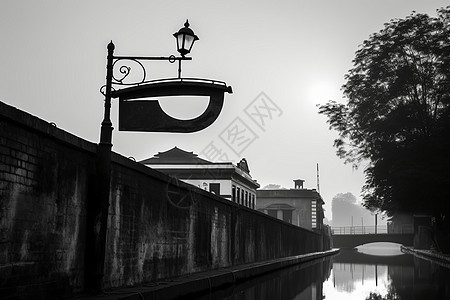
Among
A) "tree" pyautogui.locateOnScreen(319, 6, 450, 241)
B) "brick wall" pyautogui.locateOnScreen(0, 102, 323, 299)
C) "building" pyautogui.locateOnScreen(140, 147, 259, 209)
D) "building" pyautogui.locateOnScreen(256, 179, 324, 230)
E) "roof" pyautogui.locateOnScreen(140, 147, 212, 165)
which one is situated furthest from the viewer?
"building" pyautogui.locateOnScreen(256, 179, 324, 230)

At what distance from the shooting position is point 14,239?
22.9 ft

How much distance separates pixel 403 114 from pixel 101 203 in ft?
74.9

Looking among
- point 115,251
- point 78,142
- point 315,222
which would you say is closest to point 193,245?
point 115,251

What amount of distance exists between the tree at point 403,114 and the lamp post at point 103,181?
65.6 feet

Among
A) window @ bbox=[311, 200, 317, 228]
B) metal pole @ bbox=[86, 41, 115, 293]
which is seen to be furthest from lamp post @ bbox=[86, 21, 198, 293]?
window @ bbox=[311, 200, 317, 228]

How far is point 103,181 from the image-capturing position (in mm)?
8984

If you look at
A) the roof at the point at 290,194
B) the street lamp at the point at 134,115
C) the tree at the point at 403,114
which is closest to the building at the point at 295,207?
the roof at the point at 290,194

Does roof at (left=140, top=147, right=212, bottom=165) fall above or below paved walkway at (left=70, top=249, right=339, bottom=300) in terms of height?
above

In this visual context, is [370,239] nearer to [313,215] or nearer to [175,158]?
[313,215]

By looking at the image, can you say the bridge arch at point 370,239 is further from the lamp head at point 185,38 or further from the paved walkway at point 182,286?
the lamp head at point 185,38

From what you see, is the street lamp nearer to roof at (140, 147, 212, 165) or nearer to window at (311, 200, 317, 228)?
roof at (140, 147, 212, 165)

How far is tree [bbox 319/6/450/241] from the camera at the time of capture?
27.3 meters

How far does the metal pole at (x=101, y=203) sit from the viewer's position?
880cm

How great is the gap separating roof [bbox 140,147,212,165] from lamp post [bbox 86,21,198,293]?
39392mm
